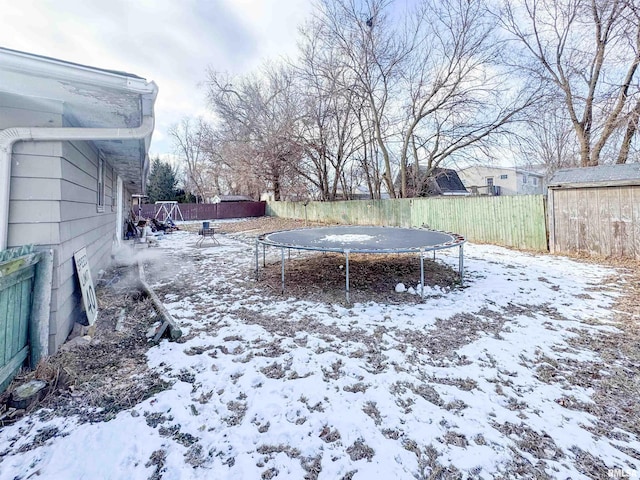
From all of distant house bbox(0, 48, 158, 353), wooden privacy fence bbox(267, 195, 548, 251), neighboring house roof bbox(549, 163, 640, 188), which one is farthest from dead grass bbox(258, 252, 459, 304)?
neighboring house roof bbox(549, 163, 640, 188)

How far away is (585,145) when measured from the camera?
9.89 meters

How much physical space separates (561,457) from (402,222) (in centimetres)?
1066

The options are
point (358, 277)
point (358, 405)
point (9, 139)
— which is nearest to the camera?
point (358, 405)

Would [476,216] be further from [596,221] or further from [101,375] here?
[101,375]

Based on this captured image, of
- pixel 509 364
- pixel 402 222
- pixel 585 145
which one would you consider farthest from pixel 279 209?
pixel 509 364

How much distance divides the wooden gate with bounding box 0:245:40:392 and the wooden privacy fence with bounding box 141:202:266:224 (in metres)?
19.9

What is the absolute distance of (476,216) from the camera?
29.4 ft

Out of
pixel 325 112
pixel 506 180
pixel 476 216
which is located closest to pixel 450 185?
pixel 506 180

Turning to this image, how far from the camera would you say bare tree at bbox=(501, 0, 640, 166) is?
6.43 metres

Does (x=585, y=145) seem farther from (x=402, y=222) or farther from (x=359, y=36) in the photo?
(x=359, y=36)

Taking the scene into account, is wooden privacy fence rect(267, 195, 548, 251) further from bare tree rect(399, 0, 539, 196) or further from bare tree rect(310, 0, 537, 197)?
bare tree rect(399, 0, 539, 196)

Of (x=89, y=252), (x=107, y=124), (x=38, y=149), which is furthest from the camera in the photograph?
(x=89, y=252)

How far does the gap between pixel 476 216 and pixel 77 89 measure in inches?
374

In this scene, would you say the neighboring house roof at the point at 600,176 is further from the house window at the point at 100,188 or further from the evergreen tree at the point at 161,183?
the evergreen tree at the point at 161,183
